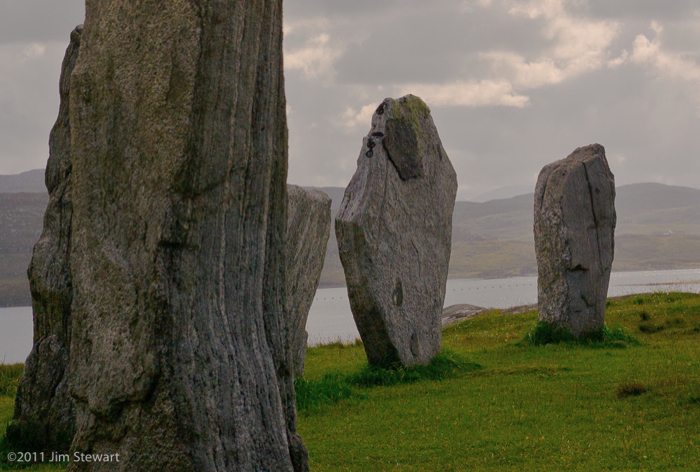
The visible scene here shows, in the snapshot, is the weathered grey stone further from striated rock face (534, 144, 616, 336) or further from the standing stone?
the standing stone

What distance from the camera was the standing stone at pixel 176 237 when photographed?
A: 4.57 m

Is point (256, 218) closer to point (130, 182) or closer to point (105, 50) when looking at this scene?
point (130, 182)

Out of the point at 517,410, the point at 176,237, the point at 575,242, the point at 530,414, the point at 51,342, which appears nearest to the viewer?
the point at 176,237

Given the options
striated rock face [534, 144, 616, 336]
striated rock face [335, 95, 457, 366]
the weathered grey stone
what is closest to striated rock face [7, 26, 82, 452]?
Answer: the weathered grey stone

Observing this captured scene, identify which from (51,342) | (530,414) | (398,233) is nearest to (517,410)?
(530,414)

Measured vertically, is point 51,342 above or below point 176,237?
below

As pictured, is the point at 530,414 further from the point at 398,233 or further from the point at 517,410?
the point at 398,233

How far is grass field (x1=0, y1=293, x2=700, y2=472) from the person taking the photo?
7363 mm

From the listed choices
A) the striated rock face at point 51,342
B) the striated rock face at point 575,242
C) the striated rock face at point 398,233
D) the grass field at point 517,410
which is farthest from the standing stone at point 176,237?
the striated rock face at point 575,242

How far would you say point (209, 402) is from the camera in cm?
462

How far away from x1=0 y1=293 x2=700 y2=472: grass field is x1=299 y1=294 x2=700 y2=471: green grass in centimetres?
2

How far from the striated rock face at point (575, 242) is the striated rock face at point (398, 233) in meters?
2.80

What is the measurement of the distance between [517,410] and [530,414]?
0.90 ft

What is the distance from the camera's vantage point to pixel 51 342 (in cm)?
720
